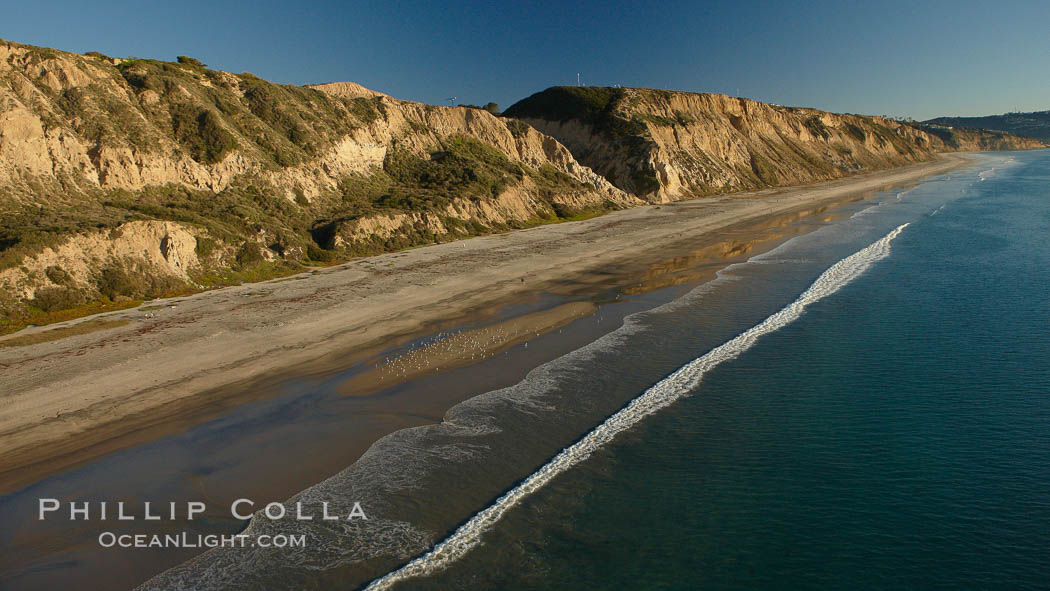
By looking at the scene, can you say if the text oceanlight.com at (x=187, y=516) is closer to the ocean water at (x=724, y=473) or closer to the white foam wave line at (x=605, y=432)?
the ocean water at (x=724, y=473)

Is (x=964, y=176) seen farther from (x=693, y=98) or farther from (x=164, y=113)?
(x=164, y=113)

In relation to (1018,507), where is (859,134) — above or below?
above

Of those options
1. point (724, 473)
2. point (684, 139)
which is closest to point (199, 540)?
point (724, 473)

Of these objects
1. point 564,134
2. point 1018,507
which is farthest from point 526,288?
point 564,134

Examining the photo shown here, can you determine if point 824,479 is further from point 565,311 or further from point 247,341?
point 247,341

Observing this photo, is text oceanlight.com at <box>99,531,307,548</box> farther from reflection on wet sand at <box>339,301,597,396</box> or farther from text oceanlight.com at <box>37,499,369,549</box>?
reflection on wet sand at <box>339,301,597,396</box>

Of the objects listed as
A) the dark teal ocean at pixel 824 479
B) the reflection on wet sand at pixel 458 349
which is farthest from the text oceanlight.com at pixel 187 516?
the reflection on wet sand at pixel 458 349
